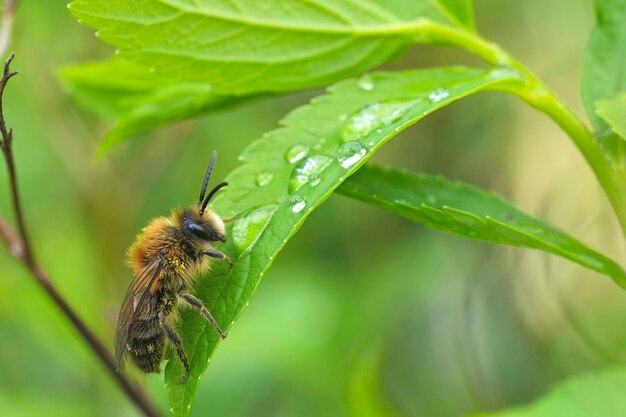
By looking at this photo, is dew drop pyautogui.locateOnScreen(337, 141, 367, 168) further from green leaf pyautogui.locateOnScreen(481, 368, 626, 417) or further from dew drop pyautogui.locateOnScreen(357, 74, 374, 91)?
green leaf pyautogui.locateOnScreen(481, 368, 626, 417)

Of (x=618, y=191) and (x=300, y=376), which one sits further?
(x=300, y=376)

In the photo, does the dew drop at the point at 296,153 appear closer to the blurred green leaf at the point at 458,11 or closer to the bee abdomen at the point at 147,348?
the blurred green leaf at the point at 458,11

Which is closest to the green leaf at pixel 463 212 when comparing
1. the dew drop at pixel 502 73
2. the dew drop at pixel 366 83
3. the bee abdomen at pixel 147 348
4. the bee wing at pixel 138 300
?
the dew drop at pixel 366 83

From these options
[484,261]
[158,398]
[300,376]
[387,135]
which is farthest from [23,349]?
[387,135]

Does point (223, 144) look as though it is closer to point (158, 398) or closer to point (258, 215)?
point (158, 398)

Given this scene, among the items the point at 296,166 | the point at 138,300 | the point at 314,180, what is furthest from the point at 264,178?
the point at 138,300

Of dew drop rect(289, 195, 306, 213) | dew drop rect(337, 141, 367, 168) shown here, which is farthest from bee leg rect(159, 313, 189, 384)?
dew drop rect(337, 141, 367, 168)
